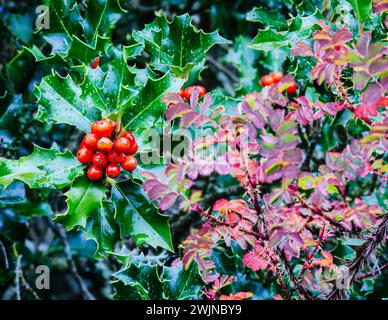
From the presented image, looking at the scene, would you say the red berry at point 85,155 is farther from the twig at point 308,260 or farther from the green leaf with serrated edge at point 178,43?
the twig at point 308,260

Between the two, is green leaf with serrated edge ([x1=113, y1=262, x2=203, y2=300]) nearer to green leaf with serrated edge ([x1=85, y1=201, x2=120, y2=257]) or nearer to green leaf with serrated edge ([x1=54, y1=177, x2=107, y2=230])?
green leaf with serrated edge ([x1=85, y1=201, x2=120, y2=257])

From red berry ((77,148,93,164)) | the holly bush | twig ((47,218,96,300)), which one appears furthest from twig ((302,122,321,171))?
twig ((47,218,96,300))

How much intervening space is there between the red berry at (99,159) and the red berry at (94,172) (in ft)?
0.04

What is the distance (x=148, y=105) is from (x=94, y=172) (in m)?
0.27

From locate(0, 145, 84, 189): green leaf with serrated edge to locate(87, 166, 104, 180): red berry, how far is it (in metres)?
0.04

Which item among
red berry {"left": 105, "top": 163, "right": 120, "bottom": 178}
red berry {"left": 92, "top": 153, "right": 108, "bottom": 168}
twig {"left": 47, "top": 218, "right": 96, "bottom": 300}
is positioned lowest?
twig {"left": 47, "top": 218, "right": 96, "bottom": 300}

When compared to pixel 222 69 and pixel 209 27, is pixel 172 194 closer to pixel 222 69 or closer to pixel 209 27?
pixel 222 69

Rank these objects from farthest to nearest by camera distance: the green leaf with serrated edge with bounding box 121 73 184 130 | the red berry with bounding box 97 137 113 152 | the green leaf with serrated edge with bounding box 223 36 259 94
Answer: the green leaf with serrated edge with bounding box 223 36 259 94, the green leaf with serrated edge with bounding box 121 73 184 130, the red berry with bounding box 97 137 113 152

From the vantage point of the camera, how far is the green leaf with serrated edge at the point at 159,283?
1.63 meters

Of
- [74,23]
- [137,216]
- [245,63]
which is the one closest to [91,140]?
[137,216]

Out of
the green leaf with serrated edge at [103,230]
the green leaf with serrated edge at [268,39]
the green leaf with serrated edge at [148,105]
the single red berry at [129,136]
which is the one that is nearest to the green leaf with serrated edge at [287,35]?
the green leaf with serrated edge at [268,39]

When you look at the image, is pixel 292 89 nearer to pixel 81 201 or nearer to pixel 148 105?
pixel 148 105

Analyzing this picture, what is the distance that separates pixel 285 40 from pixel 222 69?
4.67ft

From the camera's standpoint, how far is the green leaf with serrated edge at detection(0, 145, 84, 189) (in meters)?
1.57
